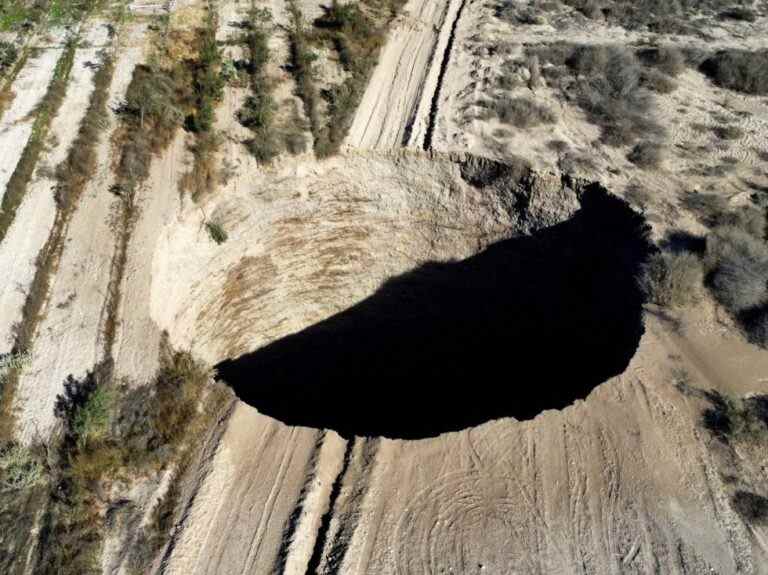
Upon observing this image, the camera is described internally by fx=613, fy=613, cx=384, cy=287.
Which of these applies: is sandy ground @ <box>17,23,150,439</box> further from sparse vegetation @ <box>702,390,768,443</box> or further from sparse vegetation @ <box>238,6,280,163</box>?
sparse vegetation @ <box>702,390,768,443</box>

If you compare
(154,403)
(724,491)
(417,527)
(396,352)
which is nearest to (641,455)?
(724,491)

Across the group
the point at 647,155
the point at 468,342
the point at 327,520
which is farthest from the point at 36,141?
the point at 647,155

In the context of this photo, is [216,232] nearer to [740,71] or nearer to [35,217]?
[35,217]

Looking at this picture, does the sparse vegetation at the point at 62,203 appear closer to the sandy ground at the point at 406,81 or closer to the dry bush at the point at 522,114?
the sandy ground at the point at 406,81

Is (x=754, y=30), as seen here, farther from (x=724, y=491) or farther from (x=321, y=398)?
(x=321, y=398)

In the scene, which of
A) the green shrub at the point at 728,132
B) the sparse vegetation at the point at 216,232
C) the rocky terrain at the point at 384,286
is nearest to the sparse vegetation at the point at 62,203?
the rocky terrain at the point at 384,286
